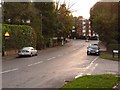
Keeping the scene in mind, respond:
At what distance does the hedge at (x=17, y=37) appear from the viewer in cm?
4685

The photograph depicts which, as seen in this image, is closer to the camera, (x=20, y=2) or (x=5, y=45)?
(x=5, y=45)

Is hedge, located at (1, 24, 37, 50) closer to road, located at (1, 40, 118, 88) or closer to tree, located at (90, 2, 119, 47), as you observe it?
tree, located at (90, 2, 119, 47)

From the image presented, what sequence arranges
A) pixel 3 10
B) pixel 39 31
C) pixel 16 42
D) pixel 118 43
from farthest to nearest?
pixel 39 31 < pixel 118 43 < pixel 3 10 < pixel 16 42

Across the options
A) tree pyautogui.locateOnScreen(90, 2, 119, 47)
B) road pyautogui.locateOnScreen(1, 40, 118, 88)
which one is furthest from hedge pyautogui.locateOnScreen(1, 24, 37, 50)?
road pyautogui.locateOnScreen(1, 40, 118, 88)

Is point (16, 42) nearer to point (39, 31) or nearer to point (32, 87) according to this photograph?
point (39, 31)

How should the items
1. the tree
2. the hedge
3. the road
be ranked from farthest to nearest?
the tree, the hedge, the road

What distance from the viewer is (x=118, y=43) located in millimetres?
61156

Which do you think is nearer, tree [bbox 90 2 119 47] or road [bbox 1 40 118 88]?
road [bbox 1 40 118 88]

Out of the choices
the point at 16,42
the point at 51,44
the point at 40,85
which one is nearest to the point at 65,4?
the point at 51,44

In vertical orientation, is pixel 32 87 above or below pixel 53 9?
below

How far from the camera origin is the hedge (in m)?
46.9

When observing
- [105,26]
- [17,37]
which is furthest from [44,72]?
[105,26]

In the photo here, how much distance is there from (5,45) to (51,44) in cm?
3728

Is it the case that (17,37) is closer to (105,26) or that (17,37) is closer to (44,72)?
(105,26)
